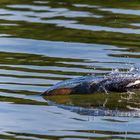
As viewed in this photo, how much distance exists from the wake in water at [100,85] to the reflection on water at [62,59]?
0.08m

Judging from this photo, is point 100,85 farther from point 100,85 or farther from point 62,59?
point 62,59

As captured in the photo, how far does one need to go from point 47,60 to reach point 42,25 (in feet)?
7.82

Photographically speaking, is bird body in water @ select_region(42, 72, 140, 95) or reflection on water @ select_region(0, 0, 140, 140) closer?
reflection on water @ select_region(0, 0, 140, 140)

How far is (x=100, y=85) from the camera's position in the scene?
28.3ft

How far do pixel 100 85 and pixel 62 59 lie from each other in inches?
74.6

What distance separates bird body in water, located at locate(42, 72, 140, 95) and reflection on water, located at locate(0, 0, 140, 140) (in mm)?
85

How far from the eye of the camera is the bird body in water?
28.1ft

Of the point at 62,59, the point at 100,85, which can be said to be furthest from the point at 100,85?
the point at 62,59

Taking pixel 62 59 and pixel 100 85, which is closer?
pixel 100 85

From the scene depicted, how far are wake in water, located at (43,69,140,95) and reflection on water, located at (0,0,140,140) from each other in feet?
0.28

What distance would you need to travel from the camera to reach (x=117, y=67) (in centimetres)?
990

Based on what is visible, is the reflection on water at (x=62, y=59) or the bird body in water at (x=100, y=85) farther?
the bird body in water at (x=100, y=85)

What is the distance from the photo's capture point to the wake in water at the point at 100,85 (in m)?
8.55

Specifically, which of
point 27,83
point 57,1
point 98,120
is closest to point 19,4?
point 57,1
